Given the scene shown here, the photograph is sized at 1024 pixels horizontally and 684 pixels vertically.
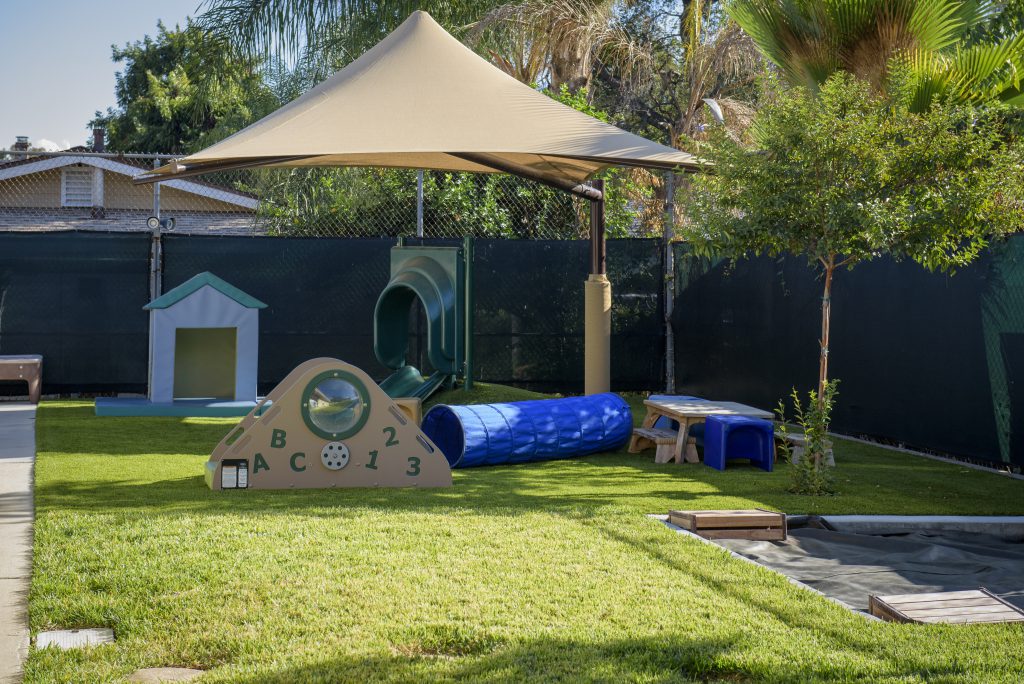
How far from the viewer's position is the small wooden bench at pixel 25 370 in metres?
12.3

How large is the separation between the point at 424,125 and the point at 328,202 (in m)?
11.0

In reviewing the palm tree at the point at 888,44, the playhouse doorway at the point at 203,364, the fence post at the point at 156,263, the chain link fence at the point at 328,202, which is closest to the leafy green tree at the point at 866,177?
the palm tree at the point at 888,44

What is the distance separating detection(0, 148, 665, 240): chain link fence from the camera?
15.9m

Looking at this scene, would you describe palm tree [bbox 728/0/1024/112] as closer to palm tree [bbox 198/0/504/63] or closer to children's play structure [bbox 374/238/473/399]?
children's play structure [bbox 374/238/473/399]

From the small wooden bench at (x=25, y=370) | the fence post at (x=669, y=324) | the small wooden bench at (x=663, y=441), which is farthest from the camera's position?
the fence post at (x=669, y=324)

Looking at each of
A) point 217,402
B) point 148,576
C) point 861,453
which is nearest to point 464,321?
point 217,402

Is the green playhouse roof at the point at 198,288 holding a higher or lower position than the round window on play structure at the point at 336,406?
higher

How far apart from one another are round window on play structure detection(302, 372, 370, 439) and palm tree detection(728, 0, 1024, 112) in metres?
5.16

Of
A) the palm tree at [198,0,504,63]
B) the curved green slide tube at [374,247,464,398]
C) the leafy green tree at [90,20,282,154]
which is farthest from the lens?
the leafy green tree at [90,20,282,154]

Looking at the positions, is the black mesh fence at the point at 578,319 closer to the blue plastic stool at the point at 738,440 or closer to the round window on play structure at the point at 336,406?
the blue plastic stool at the point at 738,440

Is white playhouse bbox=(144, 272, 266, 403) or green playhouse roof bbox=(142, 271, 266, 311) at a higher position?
green playhouse roof bbox=(142, 271, 266, 311)

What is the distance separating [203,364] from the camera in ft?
41.6

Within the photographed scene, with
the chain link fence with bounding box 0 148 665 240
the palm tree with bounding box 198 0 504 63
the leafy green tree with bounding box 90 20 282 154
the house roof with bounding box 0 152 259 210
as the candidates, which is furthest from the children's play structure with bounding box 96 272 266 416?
the leafy green tree with bounding box 90 20 282 154

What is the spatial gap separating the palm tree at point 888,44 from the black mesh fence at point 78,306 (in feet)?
25.4
